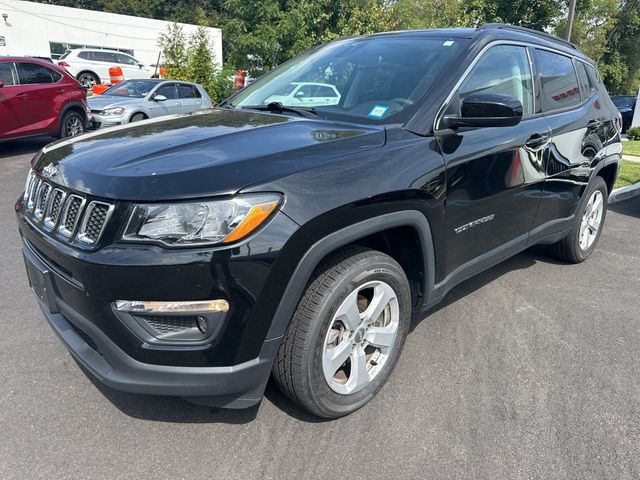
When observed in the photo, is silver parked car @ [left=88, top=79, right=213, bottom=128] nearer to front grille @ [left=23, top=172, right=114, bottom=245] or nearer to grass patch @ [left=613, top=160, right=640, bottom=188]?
grass patch @ [left=613, top=160, right=640, bottom=188]

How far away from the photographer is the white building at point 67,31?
28.4 meters

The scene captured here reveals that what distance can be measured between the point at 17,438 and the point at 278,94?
241 centimetres

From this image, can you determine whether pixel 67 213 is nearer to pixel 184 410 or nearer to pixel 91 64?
pixel 184 410

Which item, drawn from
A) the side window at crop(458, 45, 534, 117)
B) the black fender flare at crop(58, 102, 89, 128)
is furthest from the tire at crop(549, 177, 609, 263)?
the black fender flare at crop(58, 102, 89, 128)

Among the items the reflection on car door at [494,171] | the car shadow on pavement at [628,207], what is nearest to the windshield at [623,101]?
the car shadow on pavement at [628,207]

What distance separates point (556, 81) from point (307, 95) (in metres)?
1.97

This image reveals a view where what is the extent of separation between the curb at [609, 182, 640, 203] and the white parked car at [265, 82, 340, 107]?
566 cm

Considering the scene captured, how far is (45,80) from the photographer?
9523mm

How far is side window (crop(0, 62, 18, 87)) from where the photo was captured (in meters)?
8.70

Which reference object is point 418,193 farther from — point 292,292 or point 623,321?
point 623,321

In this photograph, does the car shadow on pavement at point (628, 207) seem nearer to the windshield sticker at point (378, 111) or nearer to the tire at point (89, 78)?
the windshield sticker at point (378, 111)

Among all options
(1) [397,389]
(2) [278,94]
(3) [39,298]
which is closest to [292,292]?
(1) [397,389]

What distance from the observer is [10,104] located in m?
8.61

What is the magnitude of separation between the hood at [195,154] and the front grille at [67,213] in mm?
53
